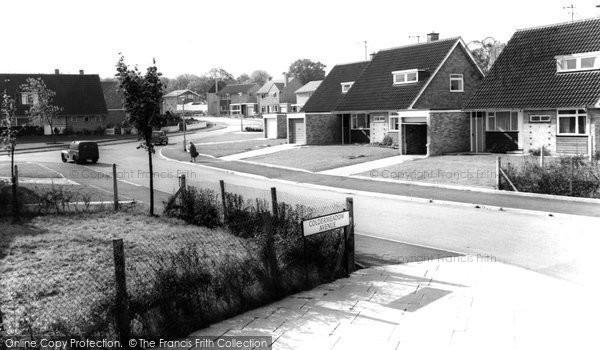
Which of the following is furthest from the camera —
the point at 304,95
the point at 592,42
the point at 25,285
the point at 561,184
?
the point at 304,95

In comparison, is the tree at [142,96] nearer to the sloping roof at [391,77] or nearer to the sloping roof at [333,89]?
the sloping roof at [391,77]

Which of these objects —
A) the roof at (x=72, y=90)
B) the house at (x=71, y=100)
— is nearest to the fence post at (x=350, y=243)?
the house at (x=71, y=100)

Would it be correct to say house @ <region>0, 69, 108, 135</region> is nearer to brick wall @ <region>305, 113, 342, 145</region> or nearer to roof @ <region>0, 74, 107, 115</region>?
roof @ <region>0, 74, 107, 115</region>

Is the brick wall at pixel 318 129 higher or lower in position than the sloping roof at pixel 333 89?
lower

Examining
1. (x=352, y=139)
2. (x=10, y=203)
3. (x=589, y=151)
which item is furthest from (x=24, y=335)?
(x=352, y=139)

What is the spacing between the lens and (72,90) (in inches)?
2911

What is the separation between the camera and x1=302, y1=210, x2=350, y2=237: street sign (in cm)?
1063

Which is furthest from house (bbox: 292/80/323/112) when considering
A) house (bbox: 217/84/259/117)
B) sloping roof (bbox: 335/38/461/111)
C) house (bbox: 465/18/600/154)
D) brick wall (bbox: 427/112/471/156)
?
house (bbox: 465/18/600/154)

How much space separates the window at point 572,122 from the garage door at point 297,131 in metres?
21.4

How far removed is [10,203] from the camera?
716 inches

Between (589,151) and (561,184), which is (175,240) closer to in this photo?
Answer: (561,184)

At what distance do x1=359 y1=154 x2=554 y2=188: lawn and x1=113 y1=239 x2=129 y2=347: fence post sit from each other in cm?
1874

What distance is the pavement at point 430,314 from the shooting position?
798 cm

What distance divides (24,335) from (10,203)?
492 inches
